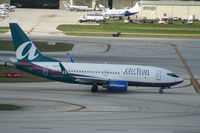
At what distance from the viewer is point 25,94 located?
58.9 m

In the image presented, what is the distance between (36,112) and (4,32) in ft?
283

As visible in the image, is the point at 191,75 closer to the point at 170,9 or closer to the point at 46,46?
the point at 46,46

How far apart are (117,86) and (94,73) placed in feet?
10.5

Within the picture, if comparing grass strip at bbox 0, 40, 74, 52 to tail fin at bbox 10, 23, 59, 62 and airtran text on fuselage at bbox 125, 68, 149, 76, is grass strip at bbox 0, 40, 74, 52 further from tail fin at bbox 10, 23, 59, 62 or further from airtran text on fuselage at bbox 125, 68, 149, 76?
airtran text on fuselage at bbox 125, 68, 149, 76

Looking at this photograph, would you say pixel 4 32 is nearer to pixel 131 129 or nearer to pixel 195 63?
pixel 195 63

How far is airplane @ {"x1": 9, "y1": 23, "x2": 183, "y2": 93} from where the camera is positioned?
61719mm

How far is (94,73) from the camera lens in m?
62.1

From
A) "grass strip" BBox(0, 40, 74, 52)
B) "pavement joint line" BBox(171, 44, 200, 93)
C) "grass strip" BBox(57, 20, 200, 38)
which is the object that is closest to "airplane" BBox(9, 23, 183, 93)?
"pavement joint line" BBox(171, 44, 200, 93)

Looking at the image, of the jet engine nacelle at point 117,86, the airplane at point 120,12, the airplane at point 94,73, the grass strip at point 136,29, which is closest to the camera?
the jet engine nacelle at point 117,86

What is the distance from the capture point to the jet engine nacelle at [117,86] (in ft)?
200

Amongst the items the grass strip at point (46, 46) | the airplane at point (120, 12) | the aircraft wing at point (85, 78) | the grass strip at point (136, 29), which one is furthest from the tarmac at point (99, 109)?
the airplane at point (120, 12)

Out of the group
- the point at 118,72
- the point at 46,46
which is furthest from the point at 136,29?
the point at 118,72

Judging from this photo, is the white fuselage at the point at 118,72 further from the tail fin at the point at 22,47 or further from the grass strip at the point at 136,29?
the grass strip at the point at 136,29

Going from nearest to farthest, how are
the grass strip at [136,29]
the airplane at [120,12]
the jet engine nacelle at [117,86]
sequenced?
the jet engine nacelle at [117,86], the grass strip at [136,29], the airplane at [120,12]
